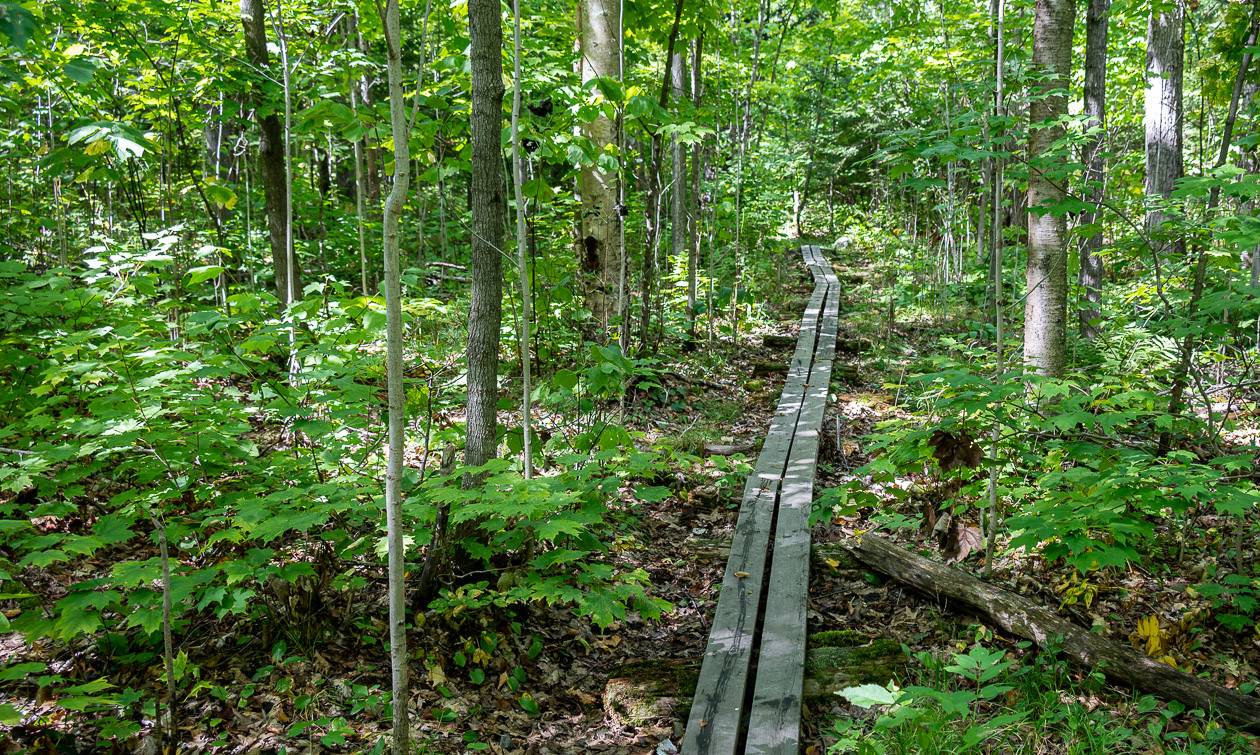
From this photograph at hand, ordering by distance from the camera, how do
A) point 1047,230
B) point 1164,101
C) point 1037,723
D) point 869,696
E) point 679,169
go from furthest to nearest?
point 679,169 → point 1164,101 → point 1047,230 → point 1037,723 → point 869,696

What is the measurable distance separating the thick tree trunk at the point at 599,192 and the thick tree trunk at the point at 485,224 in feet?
10.3

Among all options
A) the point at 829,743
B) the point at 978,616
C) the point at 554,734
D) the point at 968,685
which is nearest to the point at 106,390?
the point at 554,734

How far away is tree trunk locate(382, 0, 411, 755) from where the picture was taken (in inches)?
87.4

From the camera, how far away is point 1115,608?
379 centimetres

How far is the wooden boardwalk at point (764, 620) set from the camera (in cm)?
280

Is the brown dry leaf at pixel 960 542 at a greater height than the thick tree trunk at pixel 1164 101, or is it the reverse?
the thick tree trunk at pixel 1164 101

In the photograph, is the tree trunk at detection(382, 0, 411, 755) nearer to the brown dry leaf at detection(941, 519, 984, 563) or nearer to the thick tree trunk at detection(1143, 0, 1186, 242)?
the brown dry leaf at detection(941, 519, 984, 563)

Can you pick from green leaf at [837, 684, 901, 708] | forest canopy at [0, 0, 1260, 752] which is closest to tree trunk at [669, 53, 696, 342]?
forest canopy at [0, 0, 1260, 752]

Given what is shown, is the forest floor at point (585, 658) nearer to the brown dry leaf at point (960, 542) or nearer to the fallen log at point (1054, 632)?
the fallen log at point (1054, 632)

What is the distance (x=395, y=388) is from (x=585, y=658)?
2000 mm

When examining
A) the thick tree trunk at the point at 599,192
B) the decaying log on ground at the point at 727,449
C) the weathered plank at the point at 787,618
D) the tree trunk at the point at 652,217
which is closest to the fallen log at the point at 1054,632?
the weathered plank at the point at 787,618

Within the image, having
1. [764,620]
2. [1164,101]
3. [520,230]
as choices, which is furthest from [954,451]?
[1164,101]

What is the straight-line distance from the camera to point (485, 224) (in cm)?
337

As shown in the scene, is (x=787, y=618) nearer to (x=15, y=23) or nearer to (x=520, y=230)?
(x=520, y=230)
